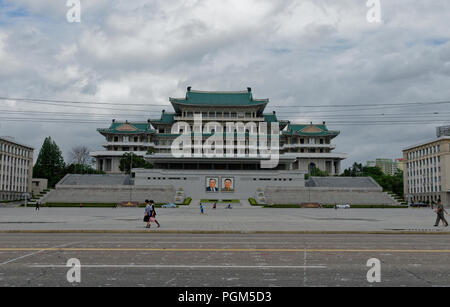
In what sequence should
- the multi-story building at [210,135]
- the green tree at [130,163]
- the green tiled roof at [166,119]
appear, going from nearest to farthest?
the multi-story building at [210,135]
the green tree at [130,163]
the green tiled roof at [166,119]

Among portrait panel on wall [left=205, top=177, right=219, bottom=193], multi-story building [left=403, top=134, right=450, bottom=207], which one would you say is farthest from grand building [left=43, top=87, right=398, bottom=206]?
multi-story building [left=403, top=134, right=450, bottom=207]

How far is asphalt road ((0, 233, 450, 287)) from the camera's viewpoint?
7676 mm

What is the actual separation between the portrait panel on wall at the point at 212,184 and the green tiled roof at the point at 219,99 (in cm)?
1934

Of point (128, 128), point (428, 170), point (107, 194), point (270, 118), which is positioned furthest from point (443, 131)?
point (107, 194)

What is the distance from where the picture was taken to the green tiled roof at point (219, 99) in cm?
8344

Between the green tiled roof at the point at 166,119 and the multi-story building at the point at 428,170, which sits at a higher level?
the green tiled roof at the point at 166,119

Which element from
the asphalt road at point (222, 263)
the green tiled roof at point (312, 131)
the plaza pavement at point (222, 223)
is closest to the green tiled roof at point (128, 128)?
the green tiled roof at point (312, 131)

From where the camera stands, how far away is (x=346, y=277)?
8023 millimetres

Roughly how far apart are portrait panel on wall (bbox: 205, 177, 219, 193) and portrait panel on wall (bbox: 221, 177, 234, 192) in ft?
3.50

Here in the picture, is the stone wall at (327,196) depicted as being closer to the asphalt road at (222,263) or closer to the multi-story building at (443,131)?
the multi-story building at (443,131)
